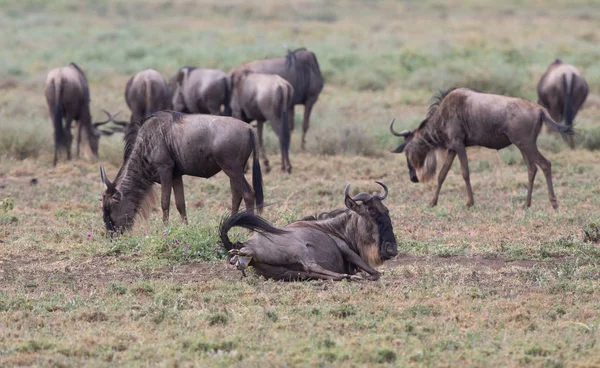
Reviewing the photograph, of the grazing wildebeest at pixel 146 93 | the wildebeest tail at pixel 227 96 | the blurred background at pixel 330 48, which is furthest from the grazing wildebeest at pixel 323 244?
the grazing wildebeest at pixel 146 93

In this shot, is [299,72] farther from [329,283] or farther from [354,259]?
[329,283]

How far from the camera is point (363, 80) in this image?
20.8m

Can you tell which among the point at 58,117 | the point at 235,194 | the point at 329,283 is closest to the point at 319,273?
the point at 329,283

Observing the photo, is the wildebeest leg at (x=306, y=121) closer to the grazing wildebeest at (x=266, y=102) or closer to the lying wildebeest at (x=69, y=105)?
A: the grazing wildebeest at (x=266, y=102)

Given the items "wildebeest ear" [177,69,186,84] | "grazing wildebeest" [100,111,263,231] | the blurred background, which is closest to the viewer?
"grazing wildebeest" [100,111,263,231]

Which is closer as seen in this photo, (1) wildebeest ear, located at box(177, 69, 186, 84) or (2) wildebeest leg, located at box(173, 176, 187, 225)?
(2) wildebeest leg, located at box(173, 176, 187, 225)

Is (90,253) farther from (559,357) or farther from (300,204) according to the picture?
(559,357)

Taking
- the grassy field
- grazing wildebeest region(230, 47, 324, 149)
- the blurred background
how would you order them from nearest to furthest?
the grassy field, grazing wildebeest region(230, 47, 324, 149), the blurred background

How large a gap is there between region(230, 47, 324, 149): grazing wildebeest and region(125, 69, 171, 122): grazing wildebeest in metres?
1.43

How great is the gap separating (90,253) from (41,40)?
73.3 feet

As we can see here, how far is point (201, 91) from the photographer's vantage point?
14.4 meters

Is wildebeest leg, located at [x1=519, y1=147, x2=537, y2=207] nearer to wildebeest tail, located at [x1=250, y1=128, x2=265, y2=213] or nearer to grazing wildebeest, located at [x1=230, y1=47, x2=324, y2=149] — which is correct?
wildebeest tail, located at [x1=250, y1=128, x2=265, y2=213]

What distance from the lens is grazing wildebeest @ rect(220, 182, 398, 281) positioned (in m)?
6.84

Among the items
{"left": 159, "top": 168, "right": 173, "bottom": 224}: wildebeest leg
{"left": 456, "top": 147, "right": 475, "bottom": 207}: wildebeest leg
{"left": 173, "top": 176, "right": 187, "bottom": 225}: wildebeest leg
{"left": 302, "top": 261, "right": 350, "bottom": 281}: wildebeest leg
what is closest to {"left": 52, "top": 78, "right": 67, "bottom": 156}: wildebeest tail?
{"left": 173, "top": 176, "right": 187, "bottom": 225}: wildebeest leg
